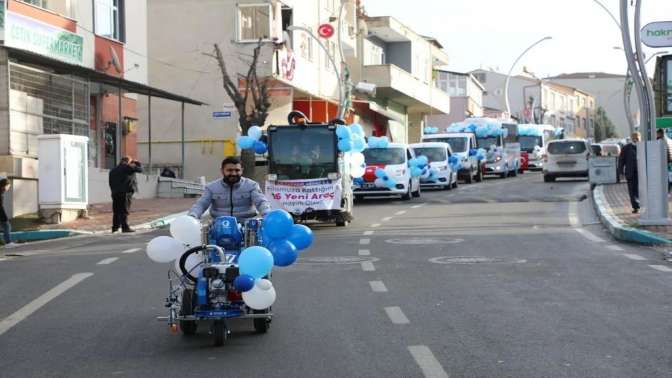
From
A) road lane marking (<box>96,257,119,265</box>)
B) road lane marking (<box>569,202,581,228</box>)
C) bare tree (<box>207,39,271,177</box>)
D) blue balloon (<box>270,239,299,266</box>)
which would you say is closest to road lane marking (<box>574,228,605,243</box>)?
road lane marking (<box>569,202,581,228</box>)

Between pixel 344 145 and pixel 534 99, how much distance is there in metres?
99.5

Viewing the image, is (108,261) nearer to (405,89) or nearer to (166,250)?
(166,250)

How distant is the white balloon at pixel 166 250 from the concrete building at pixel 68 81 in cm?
1885

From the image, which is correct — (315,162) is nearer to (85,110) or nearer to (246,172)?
(85,110)

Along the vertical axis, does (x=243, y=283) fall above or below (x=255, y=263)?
below

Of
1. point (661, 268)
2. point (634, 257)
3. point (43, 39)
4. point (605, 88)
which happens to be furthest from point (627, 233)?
point (605, 88)

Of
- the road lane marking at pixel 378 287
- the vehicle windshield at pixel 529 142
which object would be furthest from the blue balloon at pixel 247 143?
the vehicle windshield at pixel 529 142

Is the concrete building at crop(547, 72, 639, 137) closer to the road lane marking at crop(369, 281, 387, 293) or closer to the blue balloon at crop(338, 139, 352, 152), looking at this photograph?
the blue balloon at crop(338, 139, 352, 152)

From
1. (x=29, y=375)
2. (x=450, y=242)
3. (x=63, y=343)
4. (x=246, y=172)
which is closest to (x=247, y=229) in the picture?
(x=63, y=343)

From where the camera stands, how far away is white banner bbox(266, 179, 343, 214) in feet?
78.1

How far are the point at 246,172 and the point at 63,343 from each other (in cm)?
3470

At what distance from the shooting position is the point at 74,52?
33.5 meters

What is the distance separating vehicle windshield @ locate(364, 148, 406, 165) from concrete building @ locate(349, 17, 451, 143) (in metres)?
29.6

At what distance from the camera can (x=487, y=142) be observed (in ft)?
179
